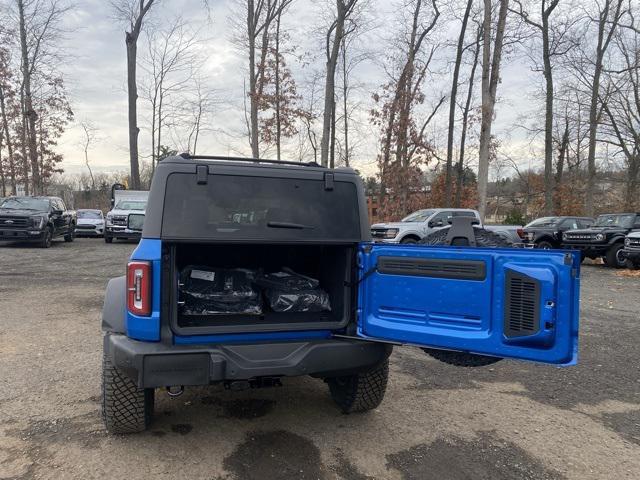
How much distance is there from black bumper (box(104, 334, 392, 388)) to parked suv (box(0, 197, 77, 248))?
15.4m

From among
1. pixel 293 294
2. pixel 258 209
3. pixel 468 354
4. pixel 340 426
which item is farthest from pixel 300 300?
pixel 468 354

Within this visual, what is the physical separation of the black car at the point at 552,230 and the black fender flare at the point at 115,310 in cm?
1708

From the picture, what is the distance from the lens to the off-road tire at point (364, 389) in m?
3.83

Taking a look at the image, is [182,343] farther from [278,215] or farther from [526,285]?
[526,285]

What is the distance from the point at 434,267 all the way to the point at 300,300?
1.11m

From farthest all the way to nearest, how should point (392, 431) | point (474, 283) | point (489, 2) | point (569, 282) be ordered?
1. point (489, 2)
2. point (392, 431)
3. point (474, 283)
4. point (569, 282)

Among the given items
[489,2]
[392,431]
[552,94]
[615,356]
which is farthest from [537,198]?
[392,431]

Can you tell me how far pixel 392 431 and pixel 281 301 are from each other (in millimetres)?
1272

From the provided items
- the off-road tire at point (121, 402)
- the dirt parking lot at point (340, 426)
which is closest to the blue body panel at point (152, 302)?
the off-road tire at point (121, 402)

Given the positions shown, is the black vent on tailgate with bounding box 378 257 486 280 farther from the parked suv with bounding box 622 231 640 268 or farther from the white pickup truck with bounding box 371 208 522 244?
the parked suv with bounding box 622 231 640 268

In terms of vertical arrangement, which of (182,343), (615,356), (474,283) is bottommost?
(615,356)

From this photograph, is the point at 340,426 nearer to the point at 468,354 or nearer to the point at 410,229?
the point at 468,354

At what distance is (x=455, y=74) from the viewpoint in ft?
87.4

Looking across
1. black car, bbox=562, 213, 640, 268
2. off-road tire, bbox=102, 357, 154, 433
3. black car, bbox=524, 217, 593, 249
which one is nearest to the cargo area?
off-road tire, bbox=102, 357, 154, 433
